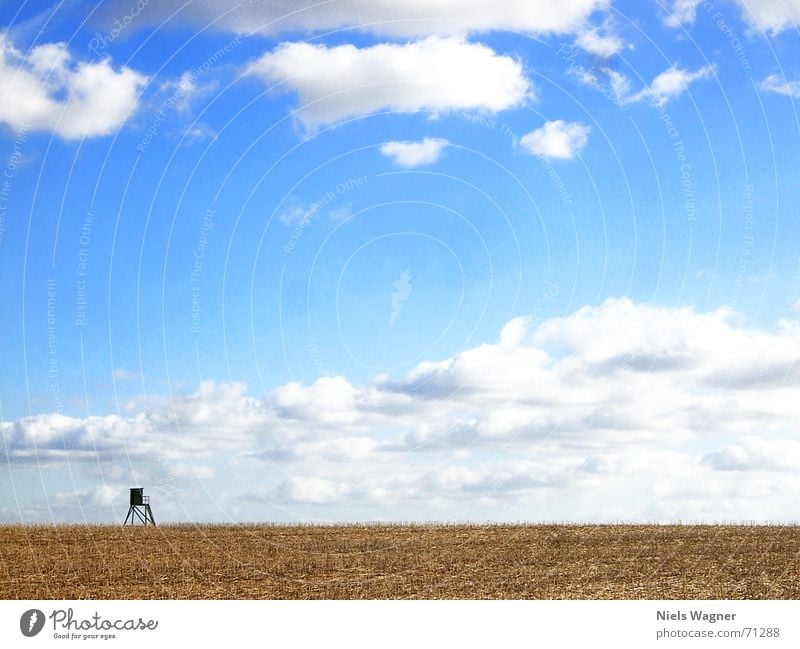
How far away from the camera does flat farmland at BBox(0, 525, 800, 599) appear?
101 ft

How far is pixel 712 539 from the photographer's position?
151 ft

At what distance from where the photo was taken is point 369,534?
50344 mm

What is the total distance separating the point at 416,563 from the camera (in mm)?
36812

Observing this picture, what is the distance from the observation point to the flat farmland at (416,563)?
101 feet
